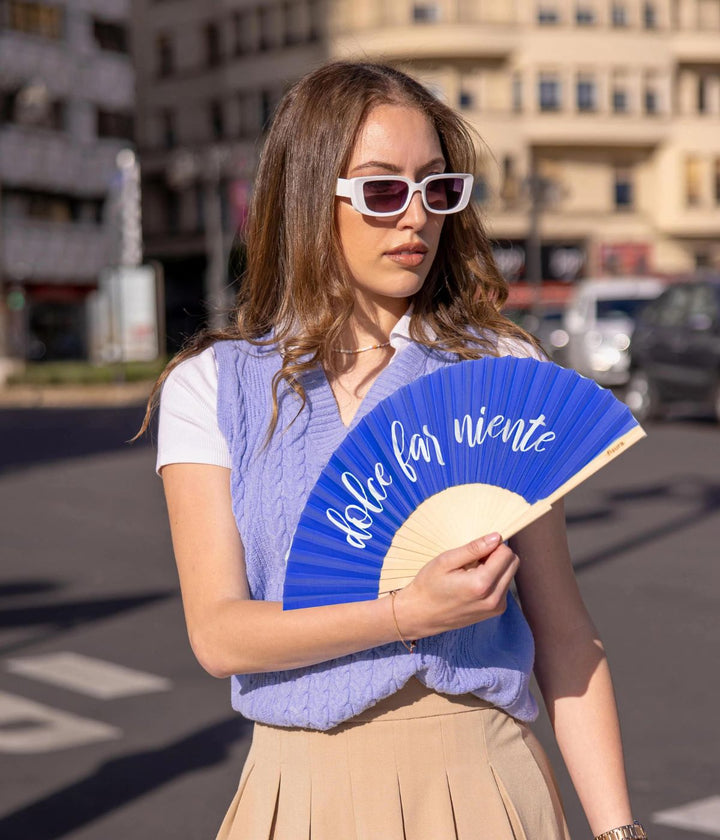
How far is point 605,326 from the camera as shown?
26797mm

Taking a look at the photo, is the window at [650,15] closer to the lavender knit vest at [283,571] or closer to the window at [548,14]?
the window at [548,14]

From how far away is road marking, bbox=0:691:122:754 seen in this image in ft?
20.9

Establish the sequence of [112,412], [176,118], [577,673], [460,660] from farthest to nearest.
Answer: [176,118]
[112,412]
[577,673]
[460,660]

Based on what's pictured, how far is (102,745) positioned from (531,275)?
55130 mm

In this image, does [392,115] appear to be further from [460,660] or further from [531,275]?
[531,275]

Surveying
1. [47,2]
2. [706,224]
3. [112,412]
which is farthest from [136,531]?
[706,224]

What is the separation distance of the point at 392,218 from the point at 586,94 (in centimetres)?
6181

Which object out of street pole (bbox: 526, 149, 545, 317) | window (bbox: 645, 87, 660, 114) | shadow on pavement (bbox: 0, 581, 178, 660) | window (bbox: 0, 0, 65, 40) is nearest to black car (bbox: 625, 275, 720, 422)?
shadow on pavement (bbox: 0, 581, 178, 660)

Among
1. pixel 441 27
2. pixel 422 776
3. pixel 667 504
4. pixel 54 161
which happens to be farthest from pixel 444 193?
pixel 441 27

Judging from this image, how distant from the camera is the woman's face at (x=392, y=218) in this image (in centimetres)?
228

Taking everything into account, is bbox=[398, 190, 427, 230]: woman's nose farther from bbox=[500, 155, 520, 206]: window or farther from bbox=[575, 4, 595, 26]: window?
bbox=[575, 4, 595, 26]: window

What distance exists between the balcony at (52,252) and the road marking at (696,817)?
5040cm

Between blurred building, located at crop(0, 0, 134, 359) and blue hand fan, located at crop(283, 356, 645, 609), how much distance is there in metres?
51.8

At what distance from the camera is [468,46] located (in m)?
60.8
